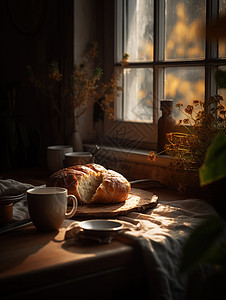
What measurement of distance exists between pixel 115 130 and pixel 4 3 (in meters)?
1.17

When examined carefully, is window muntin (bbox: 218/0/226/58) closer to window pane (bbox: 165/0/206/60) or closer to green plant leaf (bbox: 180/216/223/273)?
window pane (bbox: 165/0/206/60)

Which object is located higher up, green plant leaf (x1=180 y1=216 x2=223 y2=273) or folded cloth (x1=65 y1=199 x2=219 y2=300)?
green plant leaf (x1=180 y1=216 x2=223 y2=273)

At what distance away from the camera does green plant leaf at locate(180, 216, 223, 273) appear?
1.85 feet

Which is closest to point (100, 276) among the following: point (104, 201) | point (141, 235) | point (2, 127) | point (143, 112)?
point (141, 235)

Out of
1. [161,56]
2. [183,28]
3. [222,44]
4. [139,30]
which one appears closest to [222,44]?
[222,44]

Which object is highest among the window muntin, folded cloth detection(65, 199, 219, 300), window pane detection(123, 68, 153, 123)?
the window muntin

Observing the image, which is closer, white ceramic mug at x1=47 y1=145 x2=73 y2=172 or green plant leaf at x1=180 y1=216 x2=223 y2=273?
green plant leaf at x1=180 y1=216 x2=223 y2=273

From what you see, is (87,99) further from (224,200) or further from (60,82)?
(224,200)

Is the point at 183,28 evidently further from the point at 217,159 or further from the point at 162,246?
the point at 217,159

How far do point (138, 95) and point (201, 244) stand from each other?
5.32 ft

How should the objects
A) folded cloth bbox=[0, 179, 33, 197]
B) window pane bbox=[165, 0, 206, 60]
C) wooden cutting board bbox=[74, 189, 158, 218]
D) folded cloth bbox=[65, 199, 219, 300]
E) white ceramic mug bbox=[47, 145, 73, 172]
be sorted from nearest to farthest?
1. folded cloth bbox=[65, 199, 219, 300]
2. wooden cutting board bbox=[74, 189, 158, 218]
3. folded cloth bbox=[0, 179, 33, 197]
4. window pane bbox=[165, 0, 206, 60]
5. white ceramic mug bbox=[47, 145, 73, 172]

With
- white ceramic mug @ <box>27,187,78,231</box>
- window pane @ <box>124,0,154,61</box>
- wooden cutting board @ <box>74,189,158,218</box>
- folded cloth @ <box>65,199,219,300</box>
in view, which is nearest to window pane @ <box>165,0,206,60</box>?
window pane @ <box>124,0,154,61</box>

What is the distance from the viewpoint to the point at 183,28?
1.87 m

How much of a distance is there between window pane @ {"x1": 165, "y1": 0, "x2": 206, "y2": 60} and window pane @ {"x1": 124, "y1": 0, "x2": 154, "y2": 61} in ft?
0.40
